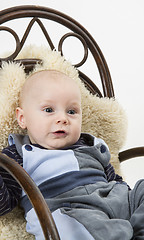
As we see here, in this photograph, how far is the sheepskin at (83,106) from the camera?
1.57 meters

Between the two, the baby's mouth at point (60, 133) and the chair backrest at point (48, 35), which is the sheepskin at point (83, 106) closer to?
the chair backrest at point (48, 35)

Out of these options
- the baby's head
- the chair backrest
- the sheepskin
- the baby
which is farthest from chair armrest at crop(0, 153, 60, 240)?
the chair backrest

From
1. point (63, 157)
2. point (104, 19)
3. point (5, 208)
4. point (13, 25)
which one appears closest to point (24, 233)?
point (5, 208)

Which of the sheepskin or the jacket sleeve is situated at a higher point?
the sheepskin

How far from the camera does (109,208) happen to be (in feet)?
4.27

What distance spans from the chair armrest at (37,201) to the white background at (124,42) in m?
1.43

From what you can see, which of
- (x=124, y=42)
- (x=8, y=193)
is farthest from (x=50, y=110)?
(x=124, y=42)

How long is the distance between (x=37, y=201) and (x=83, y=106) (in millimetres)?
769

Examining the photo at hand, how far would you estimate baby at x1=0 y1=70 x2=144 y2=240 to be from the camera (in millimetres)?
1230

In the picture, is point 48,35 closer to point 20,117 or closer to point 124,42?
point 20,117

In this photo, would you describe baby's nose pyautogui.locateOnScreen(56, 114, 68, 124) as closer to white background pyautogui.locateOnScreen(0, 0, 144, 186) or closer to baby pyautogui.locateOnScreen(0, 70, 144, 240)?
baby pyautogui.locateOnScreen(0, 70, 144, 240)

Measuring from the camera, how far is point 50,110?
4.86ft

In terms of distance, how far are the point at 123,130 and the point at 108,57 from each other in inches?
30.1

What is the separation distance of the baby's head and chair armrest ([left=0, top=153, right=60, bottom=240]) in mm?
332
